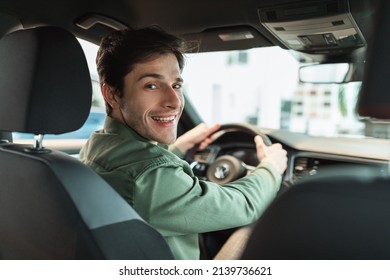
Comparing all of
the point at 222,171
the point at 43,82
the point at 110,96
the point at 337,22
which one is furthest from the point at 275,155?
the point at 43,82

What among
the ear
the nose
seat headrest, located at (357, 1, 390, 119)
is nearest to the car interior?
seat headrest, located at (357, 1, 390, 119)

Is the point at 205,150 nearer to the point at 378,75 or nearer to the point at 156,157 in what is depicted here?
the point at 156,157

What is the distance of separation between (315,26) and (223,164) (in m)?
0.75

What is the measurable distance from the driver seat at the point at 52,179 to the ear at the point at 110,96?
24 centimetres

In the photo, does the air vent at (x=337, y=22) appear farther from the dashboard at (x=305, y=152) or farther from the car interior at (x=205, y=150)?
the dashboard at (x=305, y=152)

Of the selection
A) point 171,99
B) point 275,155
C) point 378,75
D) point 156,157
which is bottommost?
point 275,155

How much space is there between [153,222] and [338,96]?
1.30 m

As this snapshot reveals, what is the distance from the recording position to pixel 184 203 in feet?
3.54

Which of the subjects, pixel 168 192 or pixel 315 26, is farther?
pixel 315 26

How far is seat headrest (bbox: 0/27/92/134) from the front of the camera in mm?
1034

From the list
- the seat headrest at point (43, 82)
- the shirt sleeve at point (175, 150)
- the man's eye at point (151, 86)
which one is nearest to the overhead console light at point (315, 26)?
the man's eye at point (151, 86)

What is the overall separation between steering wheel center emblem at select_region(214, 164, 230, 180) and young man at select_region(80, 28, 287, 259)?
1.65 ft

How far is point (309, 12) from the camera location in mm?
1562

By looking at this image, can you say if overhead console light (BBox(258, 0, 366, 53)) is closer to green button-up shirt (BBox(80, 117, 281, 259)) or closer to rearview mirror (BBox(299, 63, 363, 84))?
rearview mirror (BBox(299, 63, 363, 84))
